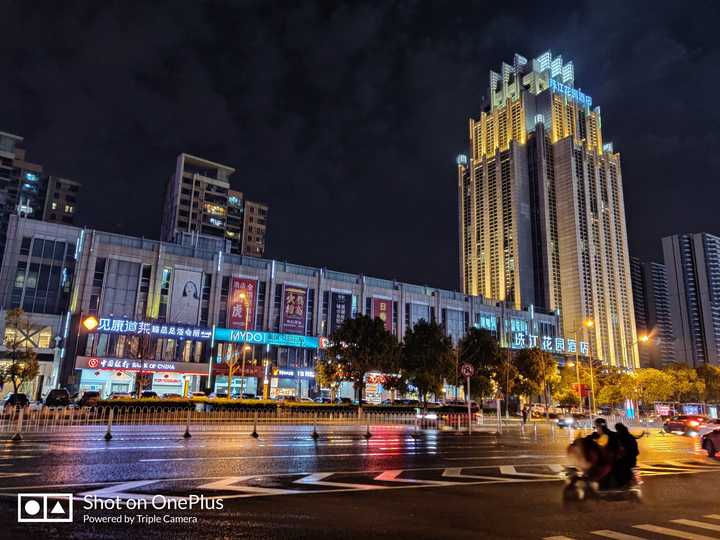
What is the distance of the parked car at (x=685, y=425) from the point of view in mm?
33188

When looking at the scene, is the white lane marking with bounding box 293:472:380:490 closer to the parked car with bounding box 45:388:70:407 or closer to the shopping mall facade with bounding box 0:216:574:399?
the parked car with bounding box 45:388:70:407

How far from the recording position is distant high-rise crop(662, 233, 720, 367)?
14988 centimetres

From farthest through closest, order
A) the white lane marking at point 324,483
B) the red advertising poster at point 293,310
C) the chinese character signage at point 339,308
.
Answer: the chinese character signage at point 339,308 → the red advertising poster at point 293,310 → the white lane marking at point 324,483

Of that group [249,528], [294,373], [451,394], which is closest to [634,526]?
[249,528]

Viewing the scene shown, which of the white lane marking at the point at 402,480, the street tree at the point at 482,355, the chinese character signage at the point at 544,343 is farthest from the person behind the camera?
the chinese character signage at the point at 544,343

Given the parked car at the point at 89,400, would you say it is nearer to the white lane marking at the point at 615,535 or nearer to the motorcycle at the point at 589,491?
the motorcycle at the point at 589,491

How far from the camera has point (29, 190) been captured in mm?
107375

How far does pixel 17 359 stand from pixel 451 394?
64690mm

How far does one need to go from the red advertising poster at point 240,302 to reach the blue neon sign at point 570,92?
114 meters

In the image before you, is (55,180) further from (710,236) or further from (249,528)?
(710,236)

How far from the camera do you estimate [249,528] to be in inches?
275

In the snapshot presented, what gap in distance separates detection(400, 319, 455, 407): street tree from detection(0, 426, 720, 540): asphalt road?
1146 inches
